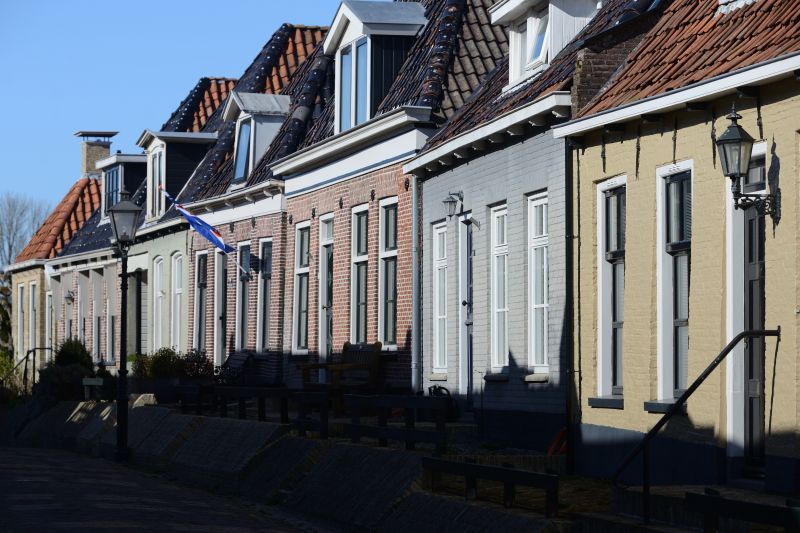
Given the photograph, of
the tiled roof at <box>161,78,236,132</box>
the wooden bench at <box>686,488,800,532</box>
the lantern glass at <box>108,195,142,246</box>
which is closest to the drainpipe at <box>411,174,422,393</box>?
the lantern glass at <box>108,195,142,246</box>

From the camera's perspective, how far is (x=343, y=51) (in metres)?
28.2

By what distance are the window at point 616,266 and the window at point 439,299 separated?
6088 millimetres

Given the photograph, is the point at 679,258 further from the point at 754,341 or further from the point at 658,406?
the point at 754,341

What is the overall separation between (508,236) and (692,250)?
212 inches

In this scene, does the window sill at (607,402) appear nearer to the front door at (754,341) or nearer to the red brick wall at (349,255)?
the front door at (754,341)

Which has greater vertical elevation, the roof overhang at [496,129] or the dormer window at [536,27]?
the dormer window at [536,27]

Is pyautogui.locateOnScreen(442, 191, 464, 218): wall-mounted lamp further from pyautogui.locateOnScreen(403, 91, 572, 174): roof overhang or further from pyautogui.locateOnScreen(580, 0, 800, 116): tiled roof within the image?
pyautogui.locateOnScreen(580, 0, 800, 116): tiled roof

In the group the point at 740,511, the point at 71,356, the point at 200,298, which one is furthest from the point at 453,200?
the point at 71,356

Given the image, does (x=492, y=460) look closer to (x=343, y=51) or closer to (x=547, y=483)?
(x=547, y=483)

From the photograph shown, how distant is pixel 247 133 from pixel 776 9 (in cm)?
2006

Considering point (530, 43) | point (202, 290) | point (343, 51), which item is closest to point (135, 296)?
point (202, 290)

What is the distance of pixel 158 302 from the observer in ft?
128

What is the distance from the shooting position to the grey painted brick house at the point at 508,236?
60.0 feet

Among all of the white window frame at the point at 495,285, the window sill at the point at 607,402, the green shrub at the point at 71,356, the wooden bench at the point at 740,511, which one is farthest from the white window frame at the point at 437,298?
the green shrub at the point at 71,356
